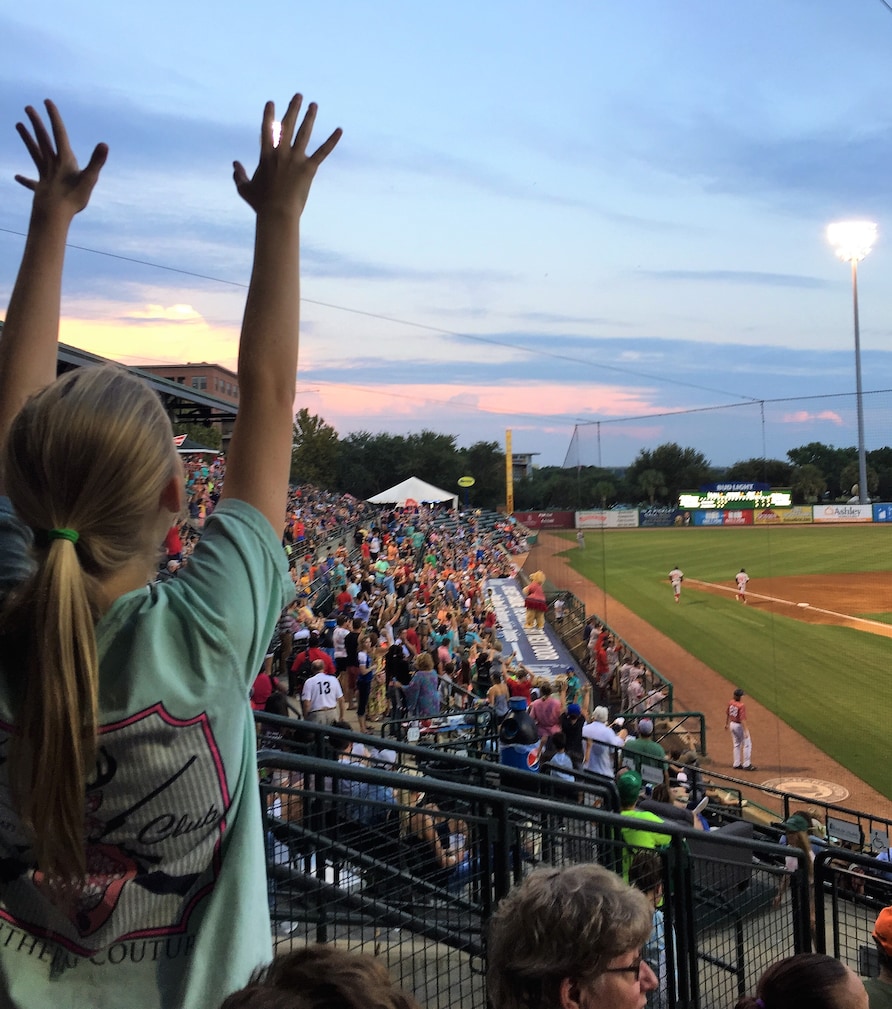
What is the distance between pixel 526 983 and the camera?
1.82m

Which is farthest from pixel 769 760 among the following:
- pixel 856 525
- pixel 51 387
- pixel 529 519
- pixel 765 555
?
pixel 529 519

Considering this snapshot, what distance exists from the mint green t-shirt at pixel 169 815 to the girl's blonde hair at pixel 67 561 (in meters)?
0.05

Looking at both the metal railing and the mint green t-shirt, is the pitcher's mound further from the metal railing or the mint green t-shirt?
the mint green t-shirt

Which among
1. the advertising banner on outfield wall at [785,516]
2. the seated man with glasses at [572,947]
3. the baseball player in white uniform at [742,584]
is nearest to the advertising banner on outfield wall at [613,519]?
the advertising banner on outfield wall at [785,516]

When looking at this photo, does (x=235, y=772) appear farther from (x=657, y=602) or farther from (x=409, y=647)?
(x=657, y=602)

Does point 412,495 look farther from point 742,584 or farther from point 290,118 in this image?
point 290,118

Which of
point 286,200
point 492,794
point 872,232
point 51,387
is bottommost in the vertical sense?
point 492,794

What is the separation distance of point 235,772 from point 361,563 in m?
25.8

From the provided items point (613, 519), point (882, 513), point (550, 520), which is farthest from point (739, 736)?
point (550, 520)

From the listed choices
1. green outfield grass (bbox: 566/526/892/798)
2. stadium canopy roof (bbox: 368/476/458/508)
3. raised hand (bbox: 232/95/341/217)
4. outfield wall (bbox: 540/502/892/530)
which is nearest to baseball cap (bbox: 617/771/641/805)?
raised hand (bbox: 232/95/341/217)

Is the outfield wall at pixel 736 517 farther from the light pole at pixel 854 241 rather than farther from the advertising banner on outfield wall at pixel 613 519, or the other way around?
the light pole at pixel 854 241

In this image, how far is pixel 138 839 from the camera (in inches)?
49.4

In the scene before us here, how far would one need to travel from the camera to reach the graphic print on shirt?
1.23 m

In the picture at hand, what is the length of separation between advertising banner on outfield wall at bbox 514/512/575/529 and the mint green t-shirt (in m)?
26.3
